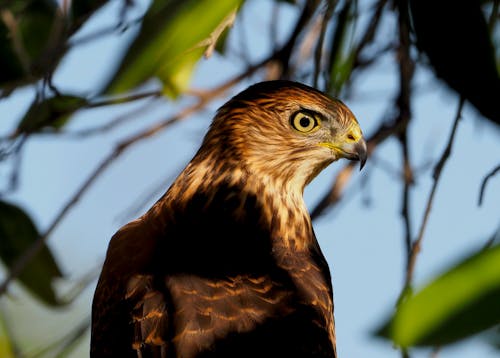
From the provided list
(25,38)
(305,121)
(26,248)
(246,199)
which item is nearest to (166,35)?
(246,199)

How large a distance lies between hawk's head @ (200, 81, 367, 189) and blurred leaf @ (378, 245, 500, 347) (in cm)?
197

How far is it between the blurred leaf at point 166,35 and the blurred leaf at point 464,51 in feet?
2.03

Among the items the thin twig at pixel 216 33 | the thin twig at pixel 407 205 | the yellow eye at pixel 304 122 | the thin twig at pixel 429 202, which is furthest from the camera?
the yellow eye at pixel 304 122

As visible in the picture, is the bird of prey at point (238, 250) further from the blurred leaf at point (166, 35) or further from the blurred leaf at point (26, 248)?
the blurred leaf at point (166, 35)

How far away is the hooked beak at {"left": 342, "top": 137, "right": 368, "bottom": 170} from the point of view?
363 centimetres

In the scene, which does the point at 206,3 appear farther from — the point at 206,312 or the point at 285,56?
the point at 285,56

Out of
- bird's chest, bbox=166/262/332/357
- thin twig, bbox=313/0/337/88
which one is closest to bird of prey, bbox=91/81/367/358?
bird's chest, bbox=166/262/332/357

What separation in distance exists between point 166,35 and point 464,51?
87 centimetres

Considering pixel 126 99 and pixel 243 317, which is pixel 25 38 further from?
pixel 243 317

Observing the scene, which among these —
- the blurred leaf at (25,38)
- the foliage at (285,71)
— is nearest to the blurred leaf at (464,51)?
the foliage at (285,71)

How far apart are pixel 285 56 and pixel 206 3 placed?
4.85 ft

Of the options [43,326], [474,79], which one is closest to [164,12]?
[474,79]

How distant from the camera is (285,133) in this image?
12.9 ft

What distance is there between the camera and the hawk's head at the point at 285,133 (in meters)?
3.73
